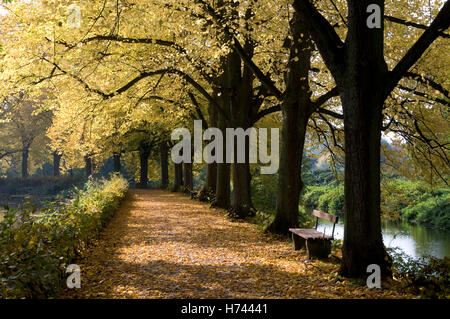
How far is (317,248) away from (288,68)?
4.50 m

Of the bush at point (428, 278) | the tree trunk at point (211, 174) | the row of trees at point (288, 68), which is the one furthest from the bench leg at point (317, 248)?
the tree trunk at point (211, 174)

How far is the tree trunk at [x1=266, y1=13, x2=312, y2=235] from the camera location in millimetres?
9031

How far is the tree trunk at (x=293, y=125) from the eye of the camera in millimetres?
9031

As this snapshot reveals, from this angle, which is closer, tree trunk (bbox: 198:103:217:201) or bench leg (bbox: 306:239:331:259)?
bench leg (bbox: 306:239:331:259)

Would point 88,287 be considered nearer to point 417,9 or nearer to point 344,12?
point 344,12

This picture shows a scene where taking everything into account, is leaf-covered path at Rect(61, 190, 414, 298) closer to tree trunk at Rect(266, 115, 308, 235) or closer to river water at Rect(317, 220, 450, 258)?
tree trunk at Rect(266, 115, 308, 235)

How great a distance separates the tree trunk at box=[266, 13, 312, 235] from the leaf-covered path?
2.76 ft

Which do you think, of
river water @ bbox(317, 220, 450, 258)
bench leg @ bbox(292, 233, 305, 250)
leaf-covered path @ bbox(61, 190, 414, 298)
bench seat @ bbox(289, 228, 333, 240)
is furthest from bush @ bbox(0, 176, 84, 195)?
bench seat @ bbox(289, 228, 333, 240)

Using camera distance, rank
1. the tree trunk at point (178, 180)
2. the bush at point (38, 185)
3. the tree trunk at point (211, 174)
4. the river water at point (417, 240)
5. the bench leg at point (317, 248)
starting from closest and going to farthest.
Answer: the bench leg at point (317, 248) < the river water at point (417, 240) < the tree trunk at point (211, 174) < the tree trunk at point (178, 180) < the bush at point (38, 185)

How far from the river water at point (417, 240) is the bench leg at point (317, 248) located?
5.83 meters

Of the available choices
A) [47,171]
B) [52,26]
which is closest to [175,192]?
[52,26]

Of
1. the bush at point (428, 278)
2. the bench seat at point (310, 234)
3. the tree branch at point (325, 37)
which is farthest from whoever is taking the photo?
the bench seat at point (310, 234)

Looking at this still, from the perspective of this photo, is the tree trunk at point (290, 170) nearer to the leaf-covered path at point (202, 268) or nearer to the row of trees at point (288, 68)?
the row of trees at point (288, 68)
